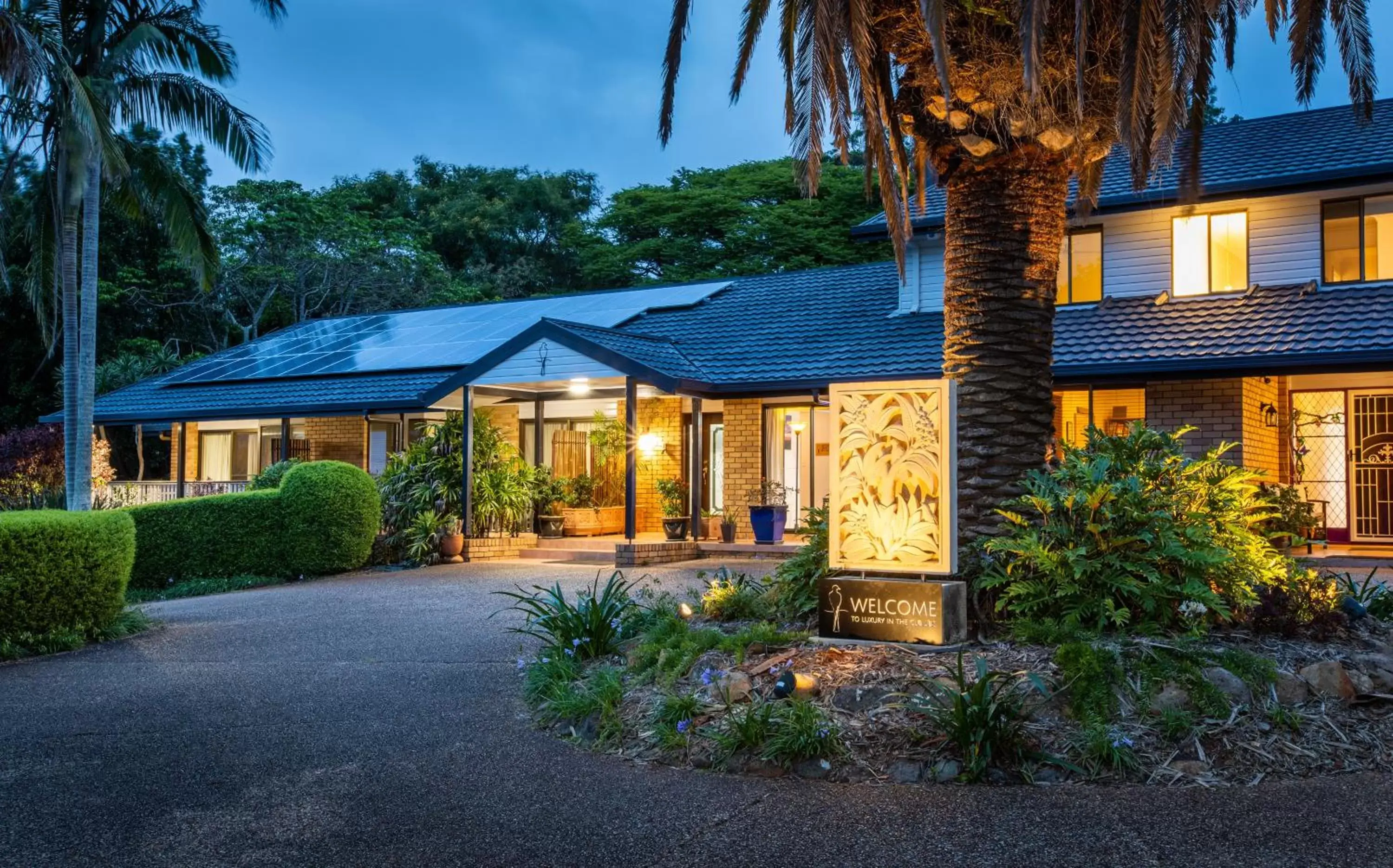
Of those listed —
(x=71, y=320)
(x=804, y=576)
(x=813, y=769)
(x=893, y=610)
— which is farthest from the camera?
(x=71, y=320)

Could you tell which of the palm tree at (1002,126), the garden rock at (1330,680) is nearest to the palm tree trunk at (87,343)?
the palm tree at (1002,126)

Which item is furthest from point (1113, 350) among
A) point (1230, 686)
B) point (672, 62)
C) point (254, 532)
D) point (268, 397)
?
point (268, 397)

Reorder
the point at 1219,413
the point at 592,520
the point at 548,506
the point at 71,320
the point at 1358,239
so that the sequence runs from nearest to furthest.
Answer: the point at 1219,413 < the point at 71,320 < the point at 1358,239 < the point at 548,506 < the point at 592,520

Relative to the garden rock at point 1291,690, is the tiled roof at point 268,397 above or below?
above

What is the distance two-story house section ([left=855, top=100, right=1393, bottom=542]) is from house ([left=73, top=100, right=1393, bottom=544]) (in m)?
0.03

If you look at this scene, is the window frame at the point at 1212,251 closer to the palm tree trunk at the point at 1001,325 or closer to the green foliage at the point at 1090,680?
the palm tree trunk at the point at 1001,325

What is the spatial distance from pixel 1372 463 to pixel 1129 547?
39.0 feet

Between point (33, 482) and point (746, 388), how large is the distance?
14.6m

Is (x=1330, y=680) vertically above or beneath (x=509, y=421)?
beneath

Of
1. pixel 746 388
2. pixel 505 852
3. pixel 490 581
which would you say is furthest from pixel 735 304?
pixel 505 852

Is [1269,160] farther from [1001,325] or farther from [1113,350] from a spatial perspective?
[1001,325]

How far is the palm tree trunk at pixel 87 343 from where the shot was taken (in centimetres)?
1482

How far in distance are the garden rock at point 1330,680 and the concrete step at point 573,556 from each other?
1113cm

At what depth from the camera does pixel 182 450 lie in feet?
78.8
